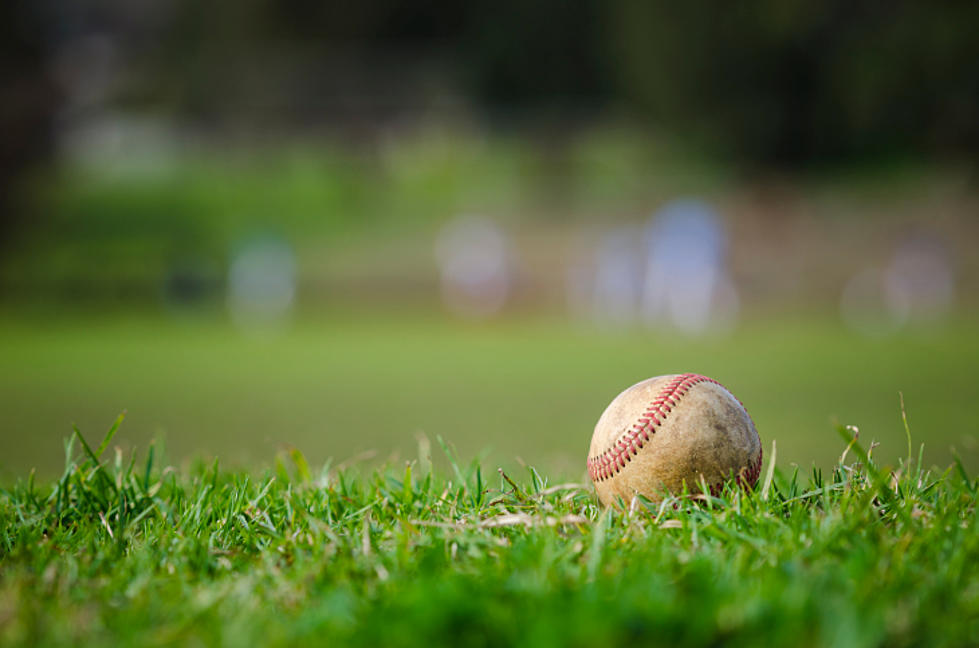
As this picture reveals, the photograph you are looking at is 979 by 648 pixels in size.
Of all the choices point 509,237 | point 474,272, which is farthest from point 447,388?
point 509,237

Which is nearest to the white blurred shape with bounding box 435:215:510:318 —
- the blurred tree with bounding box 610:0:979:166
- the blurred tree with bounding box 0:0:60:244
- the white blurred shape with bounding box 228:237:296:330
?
the white blurred shape with bounding box 228:237:296:330

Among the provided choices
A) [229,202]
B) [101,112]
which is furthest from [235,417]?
[101,112]

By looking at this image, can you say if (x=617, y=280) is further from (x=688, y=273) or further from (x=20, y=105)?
(x=20, y=105)

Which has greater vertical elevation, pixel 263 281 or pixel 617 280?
pixel 617 280

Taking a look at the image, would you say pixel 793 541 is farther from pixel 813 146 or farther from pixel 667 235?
pixel 813 146

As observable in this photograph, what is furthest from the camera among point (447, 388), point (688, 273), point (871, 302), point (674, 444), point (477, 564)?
point (688, 273)

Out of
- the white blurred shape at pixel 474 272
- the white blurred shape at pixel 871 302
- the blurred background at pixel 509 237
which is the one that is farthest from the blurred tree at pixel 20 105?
the white blurred shape at pixel 871 302
